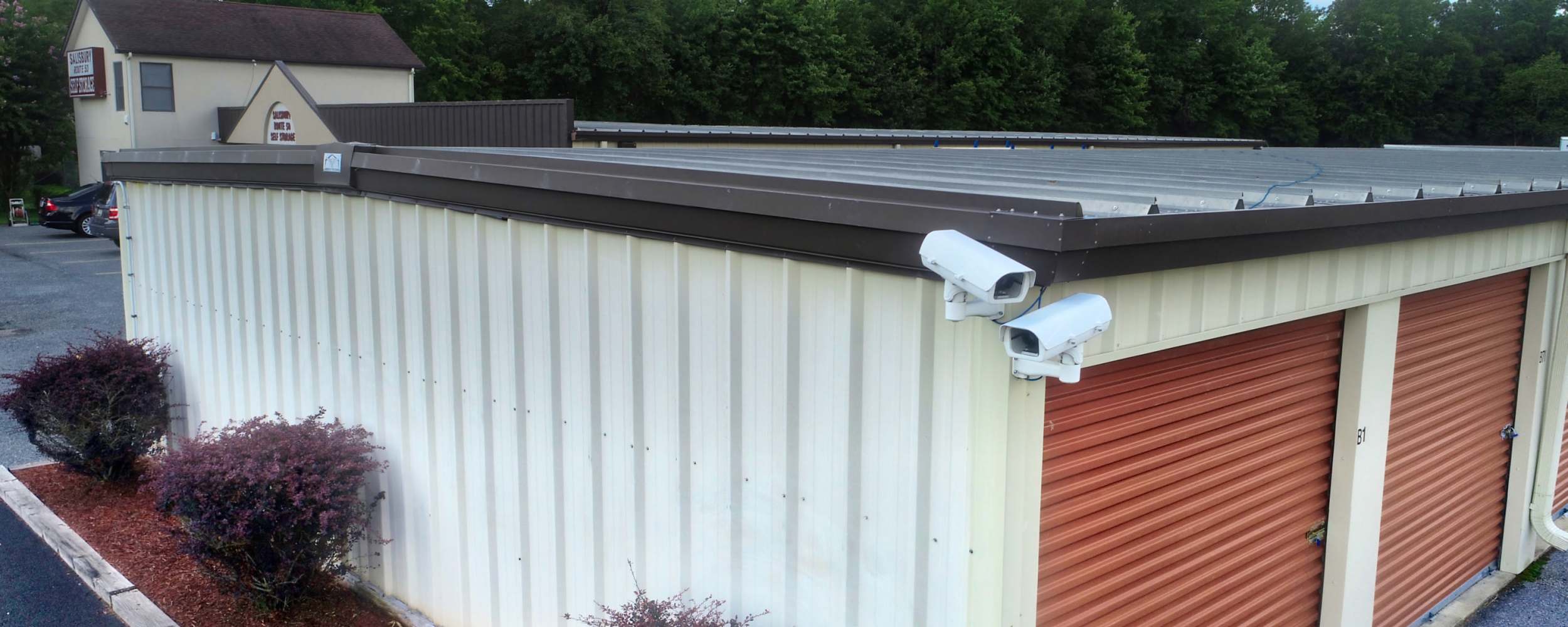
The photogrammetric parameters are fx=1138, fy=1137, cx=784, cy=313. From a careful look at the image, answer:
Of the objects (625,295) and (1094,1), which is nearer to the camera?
(625,295)

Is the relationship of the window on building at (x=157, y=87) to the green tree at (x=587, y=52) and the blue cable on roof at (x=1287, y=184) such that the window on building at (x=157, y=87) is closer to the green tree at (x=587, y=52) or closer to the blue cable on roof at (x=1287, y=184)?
the green tree at (x=587, y=52)

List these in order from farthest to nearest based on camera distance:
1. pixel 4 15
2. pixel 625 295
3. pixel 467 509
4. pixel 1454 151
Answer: pixel 4 15, pixel 1454 151, pixel 467 509, pixel 625 295

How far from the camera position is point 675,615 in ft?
14.0

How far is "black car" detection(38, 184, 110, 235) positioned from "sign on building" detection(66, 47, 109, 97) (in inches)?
217

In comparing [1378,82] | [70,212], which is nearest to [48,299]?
[70,212]

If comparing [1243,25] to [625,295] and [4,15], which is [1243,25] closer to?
[4,15]

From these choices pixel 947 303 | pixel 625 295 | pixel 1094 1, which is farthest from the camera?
pixel 1094 1

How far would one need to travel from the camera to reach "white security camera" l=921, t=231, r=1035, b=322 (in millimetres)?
2895

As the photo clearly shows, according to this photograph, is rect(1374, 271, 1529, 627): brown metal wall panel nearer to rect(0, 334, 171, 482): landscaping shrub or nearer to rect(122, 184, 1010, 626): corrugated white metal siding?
rect(122, 184, 1010, 626): corrugated white metal siding

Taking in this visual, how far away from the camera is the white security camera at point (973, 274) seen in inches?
114

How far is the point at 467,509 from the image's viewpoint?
18.9ft

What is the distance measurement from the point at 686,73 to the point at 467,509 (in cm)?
3762

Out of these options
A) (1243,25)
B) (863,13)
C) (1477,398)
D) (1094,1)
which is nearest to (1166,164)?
(1477,398)

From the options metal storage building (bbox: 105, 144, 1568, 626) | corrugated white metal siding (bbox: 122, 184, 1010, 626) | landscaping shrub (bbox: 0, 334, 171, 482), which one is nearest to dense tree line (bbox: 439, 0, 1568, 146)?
landscaping shrub (bbox: 0, 334, 171, 482)
